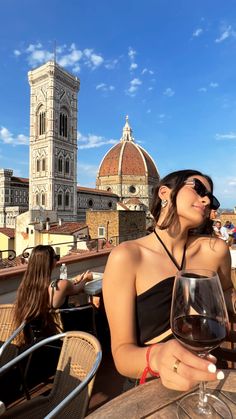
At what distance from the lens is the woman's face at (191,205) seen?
1.29 meters

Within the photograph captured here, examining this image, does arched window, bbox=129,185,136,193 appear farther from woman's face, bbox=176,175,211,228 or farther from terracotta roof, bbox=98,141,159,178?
woman's face, bbox=176,175,211,228

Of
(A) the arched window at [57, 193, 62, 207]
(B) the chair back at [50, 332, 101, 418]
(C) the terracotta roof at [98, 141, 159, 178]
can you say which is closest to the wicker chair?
(B) the chair back at [50, 332, 101, 418]

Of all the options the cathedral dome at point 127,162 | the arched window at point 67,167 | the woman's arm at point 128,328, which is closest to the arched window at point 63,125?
the arched window at point 67,167

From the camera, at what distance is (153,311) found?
3.90 ft

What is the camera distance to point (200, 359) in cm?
68

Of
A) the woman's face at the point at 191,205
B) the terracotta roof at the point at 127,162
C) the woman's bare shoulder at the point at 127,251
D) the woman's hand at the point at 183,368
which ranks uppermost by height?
the terracotta roof at the point at 127,162

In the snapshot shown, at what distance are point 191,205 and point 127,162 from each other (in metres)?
61.9

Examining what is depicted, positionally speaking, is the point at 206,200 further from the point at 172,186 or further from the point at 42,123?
the point at 42,123

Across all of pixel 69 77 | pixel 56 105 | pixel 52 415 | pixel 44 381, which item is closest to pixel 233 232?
pixel 44 381

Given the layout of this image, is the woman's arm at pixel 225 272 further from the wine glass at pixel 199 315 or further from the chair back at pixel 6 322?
the chair back at pixel 6 322

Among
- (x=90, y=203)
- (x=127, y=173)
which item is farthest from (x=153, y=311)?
(x=127, y=173)

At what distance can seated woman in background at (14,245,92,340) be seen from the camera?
2199 millimetres

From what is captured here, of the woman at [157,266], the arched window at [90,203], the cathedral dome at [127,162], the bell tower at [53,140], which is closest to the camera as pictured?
the woman at [157,266]

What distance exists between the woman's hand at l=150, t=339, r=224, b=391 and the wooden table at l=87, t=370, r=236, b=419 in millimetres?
138
